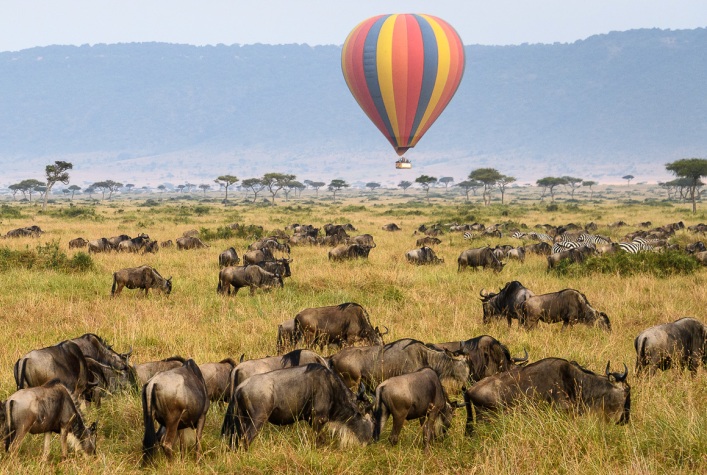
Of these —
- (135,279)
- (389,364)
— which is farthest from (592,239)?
(389,364)

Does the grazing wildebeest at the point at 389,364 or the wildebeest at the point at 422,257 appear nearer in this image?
the grazing wildebeest at the point at 389,364

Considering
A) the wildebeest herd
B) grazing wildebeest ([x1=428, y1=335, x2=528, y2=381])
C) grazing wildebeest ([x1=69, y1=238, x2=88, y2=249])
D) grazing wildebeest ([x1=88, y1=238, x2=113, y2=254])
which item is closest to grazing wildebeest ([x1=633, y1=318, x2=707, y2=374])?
the wildebeest herd

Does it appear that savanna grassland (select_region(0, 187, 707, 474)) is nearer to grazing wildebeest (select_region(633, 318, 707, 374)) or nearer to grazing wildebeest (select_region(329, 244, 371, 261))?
grazing wildebeest (select_region(633, 318, 707, 374))

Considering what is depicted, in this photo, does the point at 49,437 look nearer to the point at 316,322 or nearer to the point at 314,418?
the point at 314,418

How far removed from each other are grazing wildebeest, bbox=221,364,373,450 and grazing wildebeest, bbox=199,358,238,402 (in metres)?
1.09

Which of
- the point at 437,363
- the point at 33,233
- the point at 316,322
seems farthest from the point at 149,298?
the point at 33,233

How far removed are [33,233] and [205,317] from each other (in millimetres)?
21848

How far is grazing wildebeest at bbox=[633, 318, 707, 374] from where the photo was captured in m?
8.70

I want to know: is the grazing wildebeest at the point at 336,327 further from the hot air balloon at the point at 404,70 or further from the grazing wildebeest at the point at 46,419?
the hot air balloon at the point at 404,70

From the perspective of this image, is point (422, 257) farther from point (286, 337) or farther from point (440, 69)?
point (440, 69)

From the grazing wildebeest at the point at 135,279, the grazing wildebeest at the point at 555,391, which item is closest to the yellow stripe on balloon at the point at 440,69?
the grazing wildebeest at the point at 135,279

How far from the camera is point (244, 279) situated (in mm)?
15398

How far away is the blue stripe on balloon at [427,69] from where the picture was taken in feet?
115

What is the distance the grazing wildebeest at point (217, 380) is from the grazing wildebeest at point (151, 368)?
48 cm
